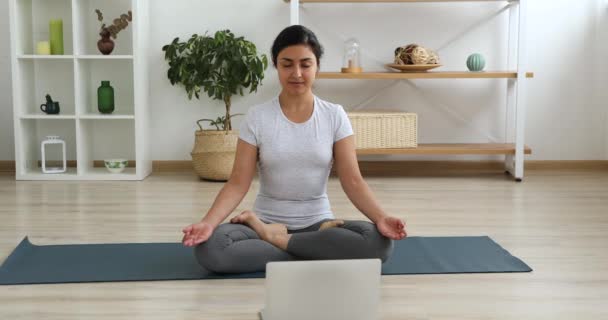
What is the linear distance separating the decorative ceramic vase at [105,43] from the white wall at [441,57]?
281 millimetres

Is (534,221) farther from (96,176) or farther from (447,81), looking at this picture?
(96,176)

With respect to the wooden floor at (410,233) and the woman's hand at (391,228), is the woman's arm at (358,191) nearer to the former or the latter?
the woman's hand at (391,228)

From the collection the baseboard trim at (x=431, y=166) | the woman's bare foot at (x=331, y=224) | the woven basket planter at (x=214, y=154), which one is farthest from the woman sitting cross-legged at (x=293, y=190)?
the baseboard trim at (x=431, y=166)

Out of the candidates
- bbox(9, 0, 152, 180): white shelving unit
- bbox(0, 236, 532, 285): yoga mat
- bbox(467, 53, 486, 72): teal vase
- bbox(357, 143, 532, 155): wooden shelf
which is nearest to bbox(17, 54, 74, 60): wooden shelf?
bbox(9, 0, 152, 180): white shelving unit

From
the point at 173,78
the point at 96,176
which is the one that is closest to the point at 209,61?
the point at 173,78

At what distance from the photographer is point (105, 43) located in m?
4.43

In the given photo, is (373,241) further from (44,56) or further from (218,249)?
(44,56)

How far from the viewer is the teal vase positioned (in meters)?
4.41

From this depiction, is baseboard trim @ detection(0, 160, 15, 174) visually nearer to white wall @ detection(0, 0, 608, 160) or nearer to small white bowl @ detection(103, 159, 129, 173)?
white wall @ detection(0, 0, 608, 160)

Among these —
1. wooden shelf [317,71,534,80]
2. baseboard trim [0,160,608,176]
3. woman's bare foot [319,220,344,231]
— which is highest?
wooden shelf [317,71,534,80]

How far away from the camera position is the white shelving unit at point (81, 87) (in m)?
4.35

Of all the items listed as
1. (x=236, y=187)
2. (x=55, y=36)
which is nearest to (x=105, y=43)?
(x=55, y=36)

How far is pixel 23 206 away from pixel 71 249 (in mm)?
979

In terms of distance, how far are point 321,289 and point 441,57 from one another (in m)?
3.17
